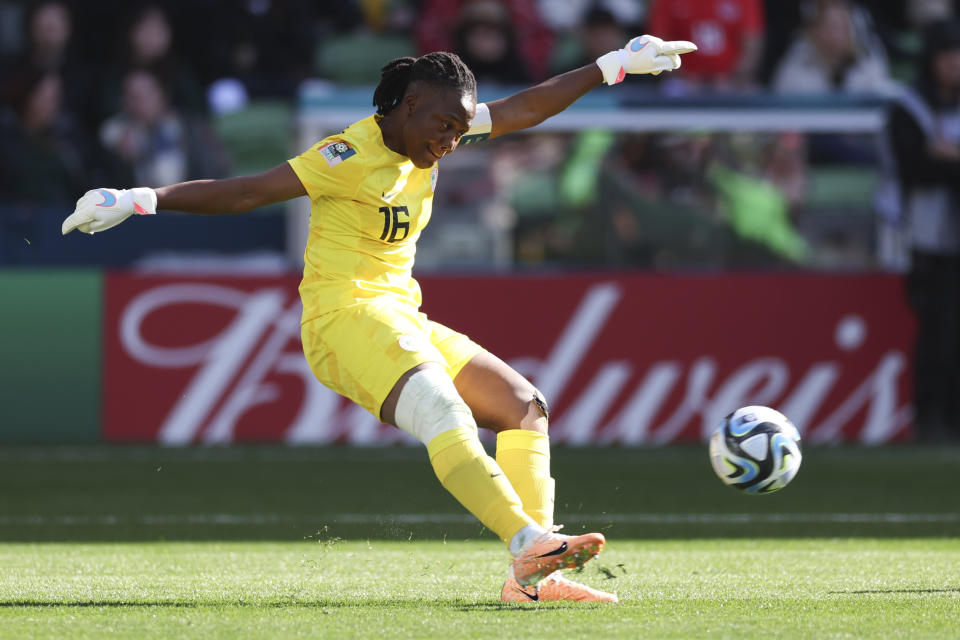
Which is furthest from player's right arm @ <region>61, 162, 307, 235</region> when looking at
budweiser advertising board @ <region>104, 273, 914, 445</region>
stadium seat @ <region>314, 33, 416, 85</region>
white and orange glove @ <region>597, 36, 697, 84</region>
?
stadium seat @ <region>314, 33, 416, 85</region>

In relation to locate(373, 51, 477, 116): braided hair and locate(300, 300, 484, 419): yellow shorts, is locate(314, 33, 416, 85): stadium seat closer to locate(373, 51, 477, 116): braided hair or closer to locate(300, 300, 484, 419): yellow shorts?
locate(373, 51, 477, 116): braided hair

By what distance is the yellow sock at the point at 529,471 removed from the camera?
5.38 m

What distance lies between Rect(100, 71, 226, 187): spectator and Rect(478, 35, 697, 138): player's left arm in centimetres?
741

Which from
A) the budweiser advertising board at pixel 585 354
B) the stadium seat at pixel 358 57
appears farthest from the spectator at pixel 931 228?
the stadium seat at pixel 358 57

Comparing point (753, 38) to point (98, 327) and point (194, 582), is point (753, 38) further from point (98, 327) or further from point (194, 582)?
point (194, 582)

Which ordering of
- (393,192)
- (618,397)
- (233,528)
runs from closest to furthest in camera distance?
(393,192) → (233,528) → (618,397)

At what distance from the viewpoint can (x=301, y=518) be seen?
25.4 feet

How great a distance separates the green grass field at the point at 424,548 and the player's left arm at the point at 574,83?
63.3 inches

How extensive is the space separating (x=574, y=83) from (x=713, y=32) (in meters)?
7.21

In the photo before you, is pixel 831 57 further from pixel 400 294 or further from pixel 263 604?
pixel 263 604

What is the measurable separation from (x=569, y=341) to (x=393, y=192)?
19.3 ft

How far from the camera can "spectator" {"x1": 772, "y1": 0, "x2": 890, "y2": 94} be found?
1323 cm

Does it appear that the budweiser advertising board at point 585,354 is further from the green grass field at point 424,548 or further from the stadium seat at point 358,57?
the stadium seat at point 358,57

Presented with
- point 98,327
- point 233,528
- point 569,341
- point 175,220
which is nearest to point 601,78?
point 233,528
